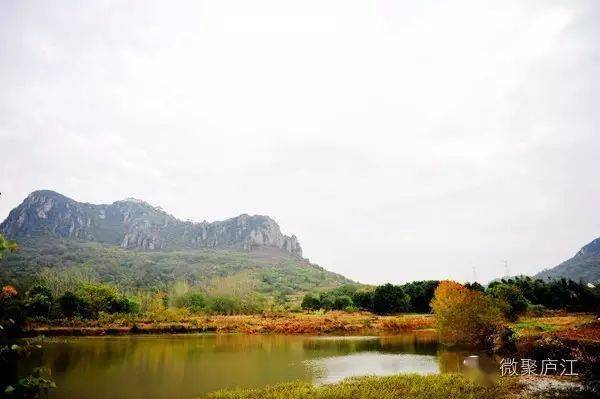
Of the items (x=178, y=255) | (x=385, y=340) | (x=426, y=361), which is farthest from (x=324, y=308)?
(x=178, y=255)

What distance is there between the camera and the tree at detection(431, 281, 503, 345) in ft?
113

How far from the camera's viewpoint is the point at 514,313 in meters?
49.8

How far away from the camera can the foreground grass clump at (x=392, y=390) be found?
17.8m

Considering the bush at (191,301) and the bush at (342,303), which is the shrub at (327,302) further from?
the bush at (191,301)

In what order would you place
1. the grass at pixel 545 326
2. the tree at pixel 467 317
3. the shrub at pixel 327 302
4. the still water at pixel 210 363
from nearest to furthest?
the still water at pixel 210 363, the grass at pixel 545 326, the tree at pixel 467 317, the shrub at pixel 327 302

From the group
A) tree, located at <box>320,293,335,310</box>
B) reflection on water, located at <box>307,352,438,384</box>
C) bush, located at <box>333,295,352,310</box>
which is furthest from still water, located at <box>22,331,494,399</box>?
tree, located at <box>320,293,335,310</box>

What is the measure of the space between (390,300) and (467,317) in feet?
140

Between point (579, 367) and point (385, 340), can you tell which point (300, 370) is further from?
point (385, 340)

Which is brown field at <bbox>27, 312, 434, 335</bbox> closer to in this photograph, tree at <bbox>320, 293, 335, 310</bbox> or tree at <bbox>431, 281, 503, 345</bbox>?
tree at <bbox>431, 281, 503, 345</bbox>

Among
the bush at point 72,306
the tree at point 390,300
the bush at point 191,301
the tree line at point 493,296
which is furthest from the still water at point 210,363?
the bush at point 191,301

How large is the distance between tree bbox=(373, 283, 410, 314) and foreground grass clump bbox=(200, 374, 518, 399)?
5685cm

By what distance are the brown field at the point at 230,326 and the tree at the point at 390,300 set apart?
553 inches

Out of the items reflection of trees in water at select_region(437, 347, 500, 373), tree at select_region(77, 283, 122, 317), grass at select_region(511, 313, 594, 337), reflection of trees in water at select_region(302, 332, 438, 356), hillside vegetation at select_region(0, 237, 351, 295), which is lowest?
reflection of trees in water at select_region(302, 332, 438, 356)

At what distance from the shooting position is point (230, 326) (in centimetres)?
5825
